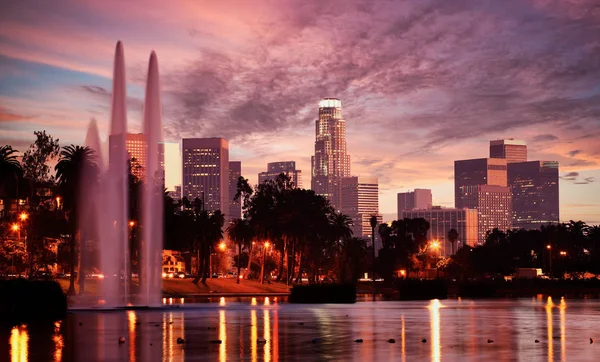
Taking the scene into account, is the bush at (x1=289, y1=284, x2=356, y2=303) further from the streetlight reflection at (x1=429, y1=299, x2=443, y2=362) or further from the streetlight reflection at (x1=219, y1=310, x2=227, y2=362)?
the streetlight reflection at (x1=219, y1=310, x2=227, y2=362)

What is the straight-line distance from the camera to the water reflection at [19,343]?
23.0 meters

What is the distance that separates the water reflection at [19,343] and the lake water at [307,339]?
0.10 ft

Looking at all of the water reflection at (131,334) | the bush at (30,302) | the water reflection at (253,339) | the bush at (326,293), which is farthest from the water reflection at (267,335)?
the bush at (326,293)

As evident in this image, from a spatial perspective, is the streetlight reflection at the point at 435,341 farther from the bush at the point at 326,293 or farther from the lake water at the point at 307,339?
the bush at the point at 326,293

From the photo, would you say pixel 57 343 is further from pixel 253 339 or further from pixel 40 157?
pixel 40 157

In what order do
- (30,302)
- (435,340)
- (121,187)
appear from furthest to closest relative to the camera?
(121,187) → (30,302) → (435,340)

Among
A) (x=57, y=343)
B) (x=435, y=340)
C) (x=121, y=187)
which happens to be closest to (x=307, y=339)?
(x=435, y=340)

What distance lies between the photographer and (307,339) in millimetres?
29109

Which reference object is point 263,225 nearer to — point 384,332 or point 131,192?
point 131,192

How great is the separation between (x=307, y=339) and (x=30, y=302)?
65.1 feet

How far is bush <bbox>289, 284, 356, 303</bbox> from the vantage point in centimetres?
7200

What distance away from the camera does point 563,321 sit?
131 ft

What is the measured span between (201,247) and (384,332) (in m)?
102

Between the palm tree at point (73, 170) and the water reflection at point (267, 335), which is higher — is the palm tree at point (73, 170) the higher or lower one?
the higher one
